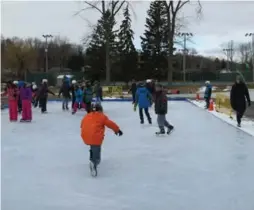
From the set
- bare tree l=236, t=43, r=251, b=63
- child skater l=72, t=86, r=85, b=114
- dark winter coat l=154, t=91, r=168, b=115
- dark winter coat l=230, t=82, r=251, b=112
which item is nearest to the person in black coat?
dark winter coat l=230, t=82, r=251, b=112

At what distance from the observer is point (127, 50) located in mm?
55406

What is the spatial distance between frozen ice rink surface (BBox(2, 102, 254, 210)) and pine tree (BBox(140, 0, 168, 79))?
42.5 metres

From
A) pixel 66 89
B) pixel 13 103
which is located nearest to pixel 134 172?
pixel 13 103

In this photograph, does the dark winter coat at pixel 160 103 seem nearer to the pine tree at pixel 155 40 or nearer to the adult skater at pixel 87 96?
the adult skater at pixel 87 96

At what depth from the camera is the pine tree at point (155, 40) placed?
53.4 metres

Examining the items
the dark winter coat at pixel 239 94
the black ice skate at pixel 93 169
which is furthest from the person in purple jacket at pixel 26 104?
the black ice skate at pixel 93 169

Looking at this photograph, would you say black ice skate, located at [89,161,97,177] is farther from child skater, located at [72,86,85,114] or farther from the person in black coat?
child skater, located at [72,86,85,114]

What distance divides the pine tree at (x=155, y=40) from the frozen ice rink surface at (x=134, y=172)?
42498 mm

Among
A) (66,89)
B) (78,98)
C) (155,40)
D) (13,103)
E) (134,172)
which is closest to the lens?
(134,172)

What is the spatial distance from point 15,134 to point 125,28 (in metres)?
46.8

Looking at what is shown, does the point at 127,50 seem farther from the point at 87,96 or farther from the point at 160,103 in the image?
the point at 160,103

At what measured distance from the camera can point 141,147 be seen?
887 cm

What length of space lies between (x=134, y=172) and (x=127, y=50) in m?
49.5

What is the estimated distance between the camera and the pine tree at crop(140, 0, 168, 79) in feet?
175
